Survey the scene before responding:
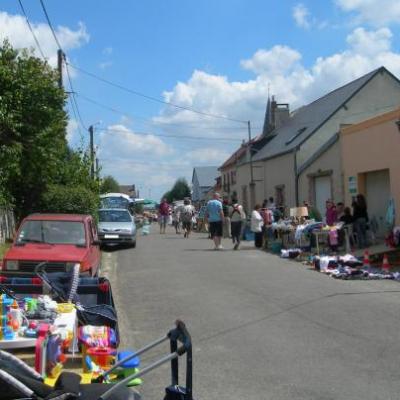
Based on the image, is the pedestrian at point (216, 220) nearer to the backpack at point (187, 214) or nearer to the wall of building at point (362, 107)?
the backpack at point (187, 214)

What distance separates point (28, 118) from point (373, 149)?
1120 cm

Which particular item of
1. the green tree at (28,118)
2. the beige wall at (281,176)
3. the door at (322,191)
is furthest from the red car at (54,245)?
the beige wall at (281,176)

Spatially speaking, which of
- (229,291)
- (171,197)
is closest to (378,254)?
(229,291)

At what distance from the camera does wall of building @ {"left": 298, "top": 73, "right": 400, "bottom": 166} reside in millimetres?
31156

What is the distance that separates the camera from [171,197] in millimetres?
126062

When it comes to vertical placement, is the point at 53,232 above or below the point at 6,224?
below

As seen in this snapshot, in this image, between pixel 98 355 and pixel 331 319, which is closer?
pixel 98 355

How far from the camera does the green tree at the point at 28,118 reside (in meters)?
17.2

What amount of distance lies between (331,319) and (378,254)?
Answer: 23.4 ft

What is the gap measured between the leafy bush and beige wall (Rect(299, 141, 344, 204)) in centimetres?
996

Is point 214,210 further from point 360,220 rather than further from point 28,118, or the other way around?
point 28,118

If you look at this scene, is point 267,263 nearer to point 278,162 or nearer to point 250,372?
point 250,372

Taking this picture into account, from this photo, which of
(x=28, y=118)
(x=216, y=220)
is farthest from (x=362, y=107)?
(x=28, y=118)

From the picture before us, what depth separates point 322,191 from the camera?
91.4 ft
